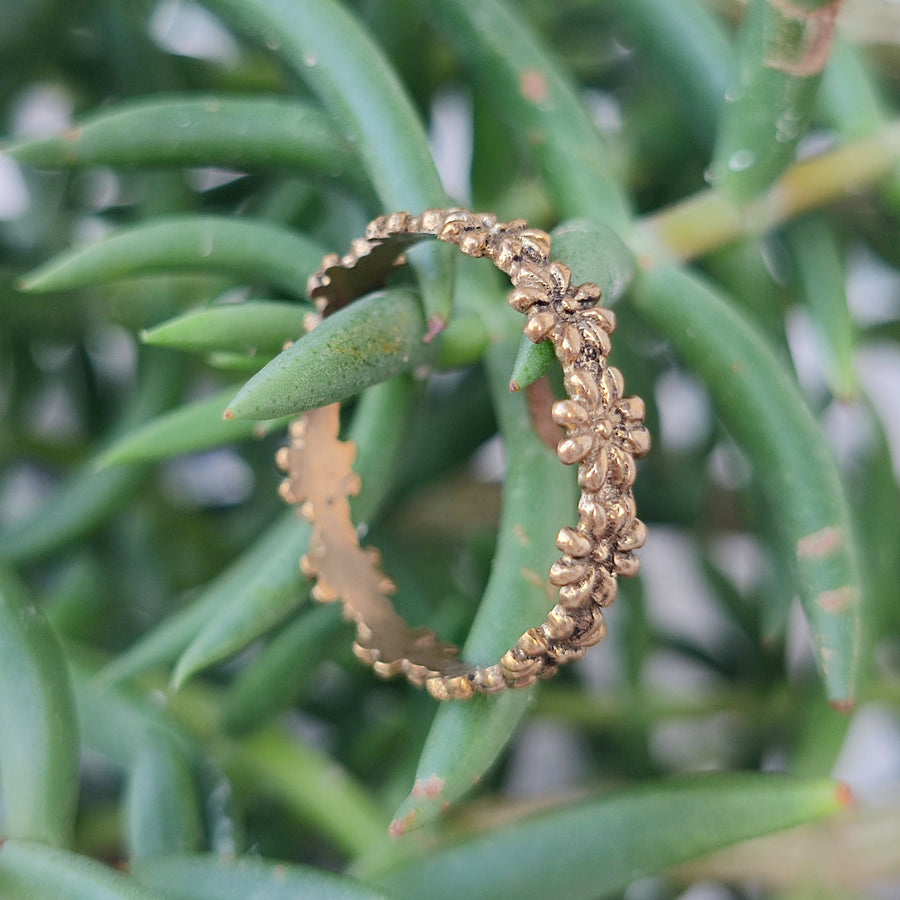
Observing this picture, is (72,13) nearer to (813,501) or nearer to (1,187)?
(1,187)

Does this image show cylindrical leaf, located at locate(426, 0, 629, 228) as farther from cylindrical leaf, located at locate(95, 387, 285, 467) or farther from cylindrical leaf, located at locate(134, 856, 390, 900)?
cylindrical leaf, located at locate(134, 856, 390, 900)

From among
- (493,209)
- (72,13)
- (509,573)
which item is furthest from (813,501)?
(72,13)

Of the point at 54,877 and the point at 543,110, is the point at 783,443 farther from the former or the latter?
the point at 54,877

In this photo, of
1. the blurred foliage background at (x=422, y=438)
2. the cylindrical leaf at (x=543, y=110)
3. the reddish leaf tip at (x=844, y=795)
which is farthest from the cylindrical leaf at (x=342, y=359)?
the reddish leaf tip at (x=844, y=795)

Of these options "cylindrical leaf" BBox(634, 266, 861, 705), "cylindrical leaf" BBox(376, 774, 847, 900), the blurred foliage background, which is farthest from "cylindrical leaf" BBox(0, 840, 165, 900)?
→ "cylindrical leaf" BBox(634, 266, 861, 705)

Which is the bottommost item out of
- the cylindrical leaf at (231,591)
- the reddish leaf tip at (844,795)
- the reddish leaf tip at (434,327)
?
the reddish leaf tip at (844,795)

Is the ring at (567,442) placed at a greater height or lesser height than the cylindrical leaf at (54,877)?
greater

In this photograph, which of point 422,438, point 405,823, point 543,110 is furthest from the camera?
point 422,438

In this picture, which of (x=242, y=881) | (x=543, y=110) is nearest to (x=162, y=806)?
(x=242, y=881)

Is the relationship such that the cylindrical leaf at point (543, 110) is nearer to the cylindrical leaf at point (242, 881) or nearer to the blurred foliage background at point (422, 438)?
the blurred foliage background at point (422, 438)
